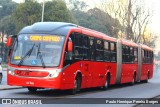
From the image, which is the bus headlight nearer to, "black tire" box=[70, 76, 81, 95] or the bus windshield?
the bus windshield

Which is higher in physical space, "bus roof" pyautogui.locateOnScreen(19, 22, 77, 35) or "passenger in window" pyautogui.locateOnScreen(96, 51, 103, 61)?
"bus roof" pyautogui.locateOnScreen(19, 22, 77, 35)

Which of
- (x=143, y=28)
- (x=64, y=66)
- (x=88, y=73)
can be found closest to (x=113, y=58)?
(x=88, y=73)

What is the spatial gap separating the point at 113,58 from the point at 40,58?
9.49m

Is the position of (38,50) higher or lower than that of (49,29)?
lower

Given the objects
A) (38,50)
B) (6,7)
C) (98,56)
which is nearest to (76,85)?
(38,50)

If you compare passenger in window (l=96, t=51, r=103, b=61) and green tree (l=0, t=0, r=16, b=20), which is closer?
passenger in window (l=96, t=51, r=103, b=61)

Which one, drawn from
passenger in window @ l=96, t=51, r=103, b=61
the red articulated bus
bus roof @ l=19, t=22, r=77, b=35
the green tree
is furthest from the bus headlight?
the green tree

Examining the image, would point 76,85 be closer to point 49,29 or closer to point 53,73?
point 53,73

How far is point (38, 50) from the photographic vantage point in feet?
61.1

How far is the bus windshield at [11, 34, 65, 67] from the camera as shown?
1844 centimetres

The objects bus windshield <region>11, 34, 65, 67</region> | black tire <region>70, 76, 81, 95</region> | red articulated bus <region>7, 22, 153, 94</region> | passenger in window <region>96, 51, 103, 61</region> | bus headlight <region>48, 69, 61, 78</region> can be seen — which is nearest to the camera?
bus headlight <region>48, 69, 61, 78</region>

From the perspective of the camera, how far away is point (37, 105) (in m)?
14.6

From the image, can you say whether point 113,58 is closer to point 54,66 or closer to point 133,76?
point 133,76

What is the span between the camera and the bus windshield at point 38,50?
726 inches
